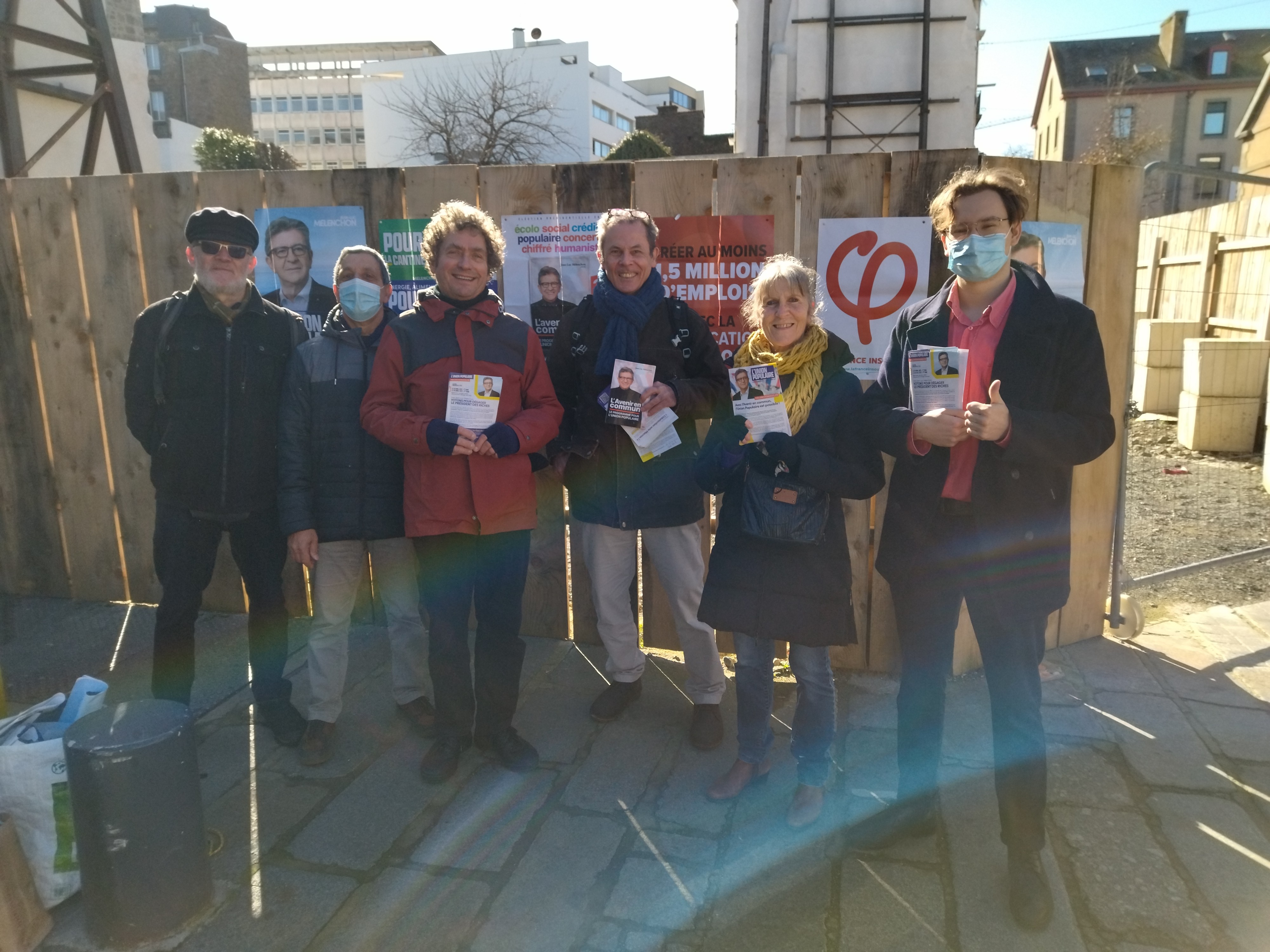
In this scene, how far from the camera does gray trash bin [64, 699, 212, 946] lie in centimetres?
245

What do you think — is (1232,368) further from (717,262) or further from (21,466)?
(21,466)

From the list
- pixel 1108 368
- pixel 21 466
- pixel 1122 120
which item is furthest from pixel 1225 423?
pixel 1122 120

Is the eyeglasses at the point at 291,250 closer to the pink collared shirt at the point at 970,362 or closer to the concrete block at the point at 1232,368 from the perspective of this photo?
the pink collared shirt at the point at 970,362

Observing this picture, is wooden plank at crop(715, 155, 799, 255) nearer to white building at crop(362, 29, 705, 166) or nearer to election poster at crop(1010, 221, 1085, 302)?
election poster at crop(1010, 221, 1085, 302)

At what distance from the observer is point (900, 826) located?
2889 mm

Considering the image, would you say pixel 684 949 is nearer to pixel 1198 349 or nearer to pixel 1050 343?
pixel 1050 343

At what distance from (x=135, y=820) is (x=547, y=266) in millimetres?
2957

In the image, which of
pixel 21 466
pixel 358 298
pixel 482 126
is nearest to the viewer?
pixel 358 298

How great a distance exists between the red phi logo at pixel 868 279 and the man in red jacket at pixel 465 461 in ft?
5.00

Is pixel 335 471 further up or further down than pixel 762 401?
further down

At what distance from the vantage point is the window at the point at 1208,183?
1486 inches

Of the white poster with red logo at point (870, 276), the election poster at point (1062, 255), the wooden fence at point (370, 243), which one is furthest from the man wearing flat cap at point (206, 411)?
the election poster at point (1062, 255)

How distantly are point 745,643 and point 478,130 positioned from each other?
29361mm

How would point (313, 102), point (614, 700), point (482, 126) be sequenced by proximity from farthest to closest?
point (313, 102) → point (482, 126) → point (614, 700)
